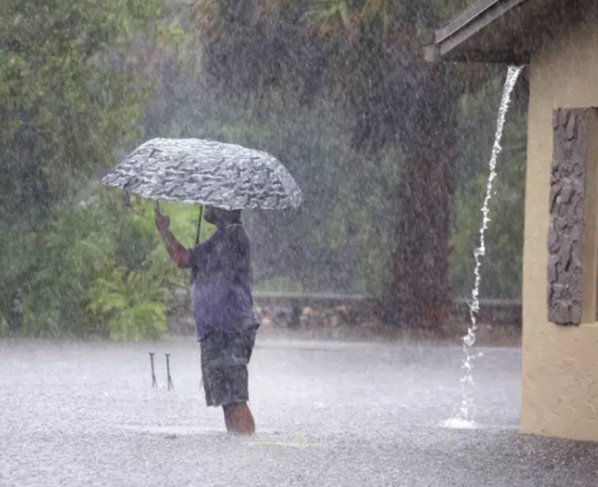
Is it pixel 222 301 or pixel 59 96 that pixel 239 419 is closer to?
pixel 222 301

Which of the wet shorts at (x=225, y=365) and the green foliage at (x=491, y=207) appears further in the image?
the green foliage at (x=491, y=207)

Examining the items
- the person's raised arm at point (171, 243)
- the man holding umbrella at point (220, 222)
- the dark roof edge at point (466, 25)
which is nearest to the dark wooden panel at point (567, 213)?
the dark roof edge at point (466, 25)

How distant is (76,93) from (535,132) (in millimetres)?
9711

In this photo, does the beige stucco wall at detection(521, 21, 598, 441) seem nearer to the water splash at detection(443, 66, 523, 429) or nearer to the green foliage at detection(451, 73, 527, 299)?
the water splash at detection(443, 66, 523, 429)

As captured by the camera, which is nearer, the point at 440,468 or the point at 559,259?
the point at 440,468

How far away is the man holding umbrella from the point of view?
1036 centimetres

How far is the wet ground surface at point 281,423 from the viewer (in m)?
9.21

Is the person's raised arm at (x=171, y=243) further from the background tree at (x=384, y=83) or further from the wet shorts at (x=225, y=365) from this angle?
the background tree at (x=384, y=83)

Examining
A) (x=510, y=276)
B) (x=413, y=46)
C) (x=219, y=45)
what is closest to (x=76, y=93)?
(x=219, y=45)

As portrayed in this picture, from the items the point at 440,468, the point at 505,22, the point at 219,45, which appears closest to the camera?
the point at 440,468

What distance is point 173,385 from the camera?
1589 centimetres

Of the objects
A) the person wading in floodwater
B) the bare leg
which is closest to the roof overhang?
the person wading in floodwater

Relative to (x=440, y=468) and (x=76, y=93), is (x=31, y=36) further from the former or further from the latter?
(x=440, y=468)

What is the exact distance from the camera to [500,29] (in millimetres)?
11500
